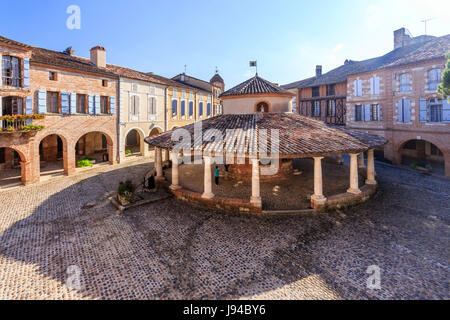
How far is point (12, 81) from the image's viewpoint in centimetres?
1617

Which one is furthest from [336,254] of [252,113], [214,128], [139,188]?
[139,188]

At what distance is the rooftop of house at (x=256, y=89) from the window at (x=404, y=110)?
13.8 m

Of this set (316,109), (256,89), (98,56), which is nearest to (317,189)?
(256,89)

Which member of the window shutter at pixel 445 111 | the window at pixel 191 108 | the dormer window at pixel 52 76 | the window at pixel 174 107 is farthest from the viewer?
the window at pixel 191 108

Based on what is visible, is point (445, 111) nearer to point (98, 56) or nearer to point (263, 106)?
point (263, 106)

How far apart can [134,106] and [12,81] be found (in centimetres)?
1051

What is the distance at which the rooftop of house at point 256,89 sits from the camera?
16641 mm

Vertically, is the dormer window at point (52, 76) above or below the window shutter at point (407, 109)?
above

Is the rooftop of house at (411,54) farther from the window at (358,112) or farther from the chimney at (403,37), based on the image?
the window at (358,112)

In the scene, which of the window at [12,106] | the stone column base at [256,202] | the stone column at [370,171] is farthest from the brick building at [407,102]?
the window at [12,106]

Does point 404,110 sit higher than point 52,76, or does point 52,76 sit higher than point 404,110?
point 52,76

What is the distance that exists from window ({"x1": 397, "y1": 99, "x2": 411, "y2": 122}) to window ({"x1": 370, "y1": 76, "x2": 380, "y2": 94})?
2682 mm

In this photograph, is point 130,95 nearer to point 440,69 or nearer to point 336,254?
point 336,254

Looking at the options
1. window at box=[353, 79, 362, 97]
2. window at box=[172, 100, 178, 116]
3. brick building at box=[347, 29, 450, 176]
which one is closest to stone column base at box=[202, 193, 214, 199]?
window at box=[172, 100, 178, 116]
